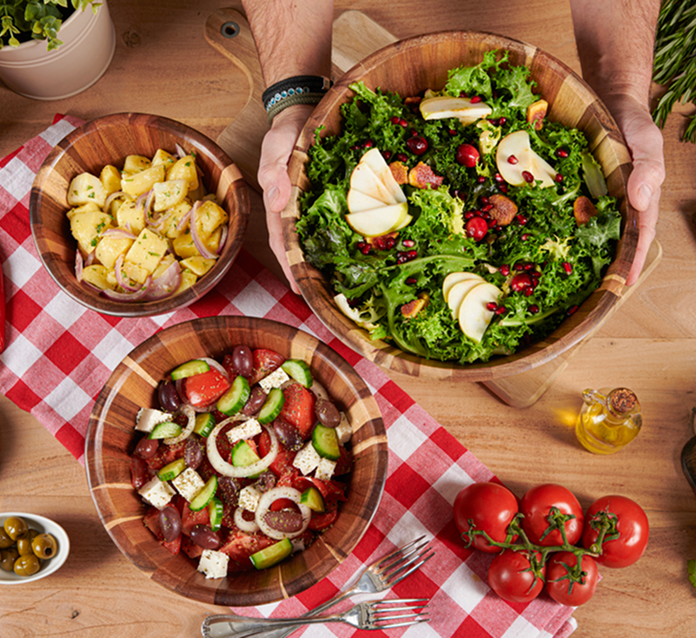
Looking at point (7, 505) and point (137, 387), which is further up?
point (137, 387)

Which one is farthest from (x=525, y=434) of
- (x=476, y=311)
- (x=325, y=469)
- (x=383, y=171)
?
(x=383, y=171)

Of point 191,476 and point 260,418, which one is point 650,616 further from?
point 191,476

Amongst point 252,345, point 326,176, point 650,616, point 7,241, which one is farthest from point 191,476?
point 650,616

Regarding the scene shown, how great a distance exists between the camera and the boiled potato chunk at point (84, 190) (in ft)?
6.91

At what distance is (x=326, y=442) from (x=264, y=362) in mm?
357

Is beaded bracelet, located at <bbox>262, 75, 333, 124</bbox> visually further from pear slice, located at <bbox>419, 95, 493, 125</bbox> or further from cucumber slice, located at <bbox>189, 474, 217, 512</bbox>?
cucumber slice, located at <bbox>189, 474, 217, 512</bbox>

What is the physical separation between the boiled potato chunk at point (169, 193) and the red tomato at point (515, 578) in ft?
5.73

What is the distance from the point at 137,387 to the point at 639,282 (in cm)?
198

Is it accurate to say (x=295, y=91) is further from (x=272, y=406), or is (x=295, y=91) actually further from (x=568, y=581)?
(x=568, y=581)

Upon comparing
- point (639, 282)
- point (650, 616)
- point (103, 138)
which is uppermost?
point (103, 138)

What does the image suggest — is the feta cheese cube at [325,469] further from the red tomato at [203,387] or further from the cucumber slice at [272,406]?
the red tomato at [203,387]

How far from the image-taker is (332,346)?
7.16 ft

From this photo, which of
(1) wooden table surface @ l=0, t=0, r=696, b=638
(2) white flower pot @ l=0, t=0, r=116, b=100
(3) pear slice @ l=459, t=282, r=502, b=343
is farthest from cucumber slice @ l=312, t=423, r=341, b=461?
(2) white flower pot @ l=0, t=0, r=116, b=100

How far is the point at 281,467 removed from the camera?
1.94 metres
